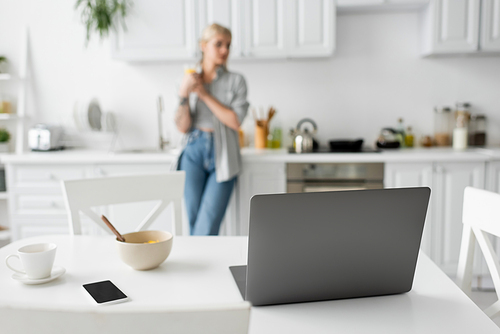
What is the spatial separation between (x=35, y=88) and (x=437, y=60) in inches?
126

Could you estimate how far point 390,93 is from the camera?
3.37 m

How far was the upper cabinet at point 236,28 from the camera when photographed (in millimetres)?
3012

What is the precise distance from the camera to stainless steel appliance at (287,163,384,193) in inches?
112

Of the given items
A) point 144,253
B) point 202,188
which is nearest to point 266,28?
point 202,188

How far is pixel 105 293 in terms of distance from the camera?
929mm

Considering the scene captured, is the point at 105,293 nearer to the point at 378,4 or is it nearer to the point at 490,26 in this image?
the point at 378,4

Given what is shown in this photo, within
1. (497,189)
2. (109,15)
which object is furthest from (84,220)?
(497,189)

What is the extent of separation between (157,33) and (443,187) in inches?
87.0

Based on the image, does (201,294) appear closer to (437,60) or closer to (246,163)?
(246,163)

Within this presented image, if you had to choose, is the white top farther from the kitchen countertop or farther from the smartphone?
the smartphone

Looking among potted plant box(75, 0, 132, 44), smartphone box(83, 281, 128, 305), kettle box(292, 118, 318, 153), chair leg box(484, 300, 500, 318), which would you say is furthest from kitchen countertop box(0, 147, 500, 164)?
smartphone box(83, 281, 128, 305)

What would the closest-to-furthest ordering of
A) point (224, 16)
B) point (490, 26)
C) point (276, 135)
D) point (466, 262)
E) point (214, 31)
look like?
point (466, 262) < point (214, 31) < point (490, 26) < point (224, 16) < point (276, 135)

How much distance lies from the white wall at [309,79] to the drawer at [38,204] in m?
0.78

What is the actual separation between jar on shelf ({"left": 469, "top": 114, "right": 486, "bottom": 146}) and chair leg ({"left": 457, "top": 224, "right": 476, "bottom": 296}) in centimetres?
224
